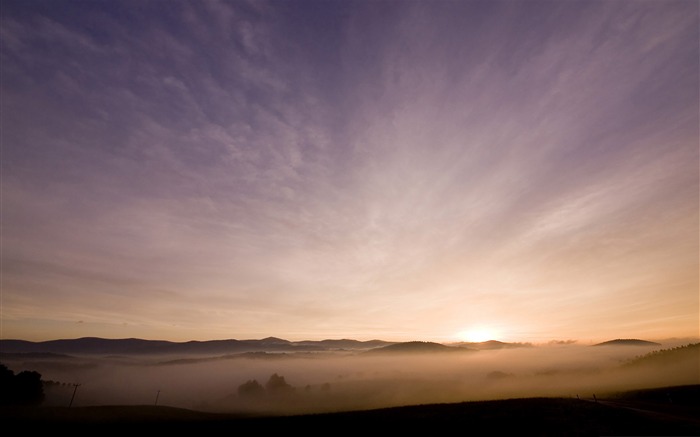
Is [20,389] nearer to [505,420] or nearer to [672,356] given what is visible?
[505,420]

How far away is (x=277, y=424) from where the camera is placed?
5434 cm

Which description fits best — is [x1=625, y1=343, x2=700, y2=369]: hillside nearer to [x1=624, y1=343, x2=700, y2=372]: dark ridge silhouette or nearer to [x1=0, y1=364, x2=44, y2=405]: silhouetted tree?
[x1=624, y1=343, x2=700, y2=372]: dark ridge silhouette

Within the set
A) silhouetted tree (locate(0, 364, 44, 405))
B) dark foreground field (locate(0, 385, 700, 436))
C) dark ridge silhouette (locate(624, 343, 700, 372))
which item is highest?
dark ridge silhouette (locate(624, 343, 700, 372))

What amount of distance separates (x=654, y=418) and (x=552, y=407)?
13245 millimetres

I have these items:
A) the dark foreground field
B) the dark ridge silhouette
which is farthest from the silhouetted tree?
the dark ridge silhouette

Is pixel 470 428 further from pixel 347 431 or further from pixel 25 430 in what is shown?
pixel 25 430

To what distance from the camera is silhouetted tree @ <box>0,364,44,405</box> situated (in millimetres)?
100000

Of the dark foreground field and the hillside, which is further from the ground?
the hillside

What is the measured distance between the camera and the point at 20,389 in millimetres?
103875

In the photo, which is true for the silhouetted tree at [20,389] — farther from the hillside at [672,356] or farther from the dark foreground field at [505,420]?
the hillside at [672,356]

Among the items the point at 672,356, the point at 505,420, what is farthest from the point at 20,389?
the point at 672,356

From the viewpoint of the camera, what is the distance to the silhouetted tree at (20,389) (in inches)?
3937

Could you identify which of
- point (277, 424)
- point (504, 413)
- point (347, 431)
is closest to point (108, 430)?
point (277, 424)

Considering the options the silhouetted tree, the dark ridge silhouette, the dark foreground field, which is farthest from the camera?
the dark ridge silhouette
